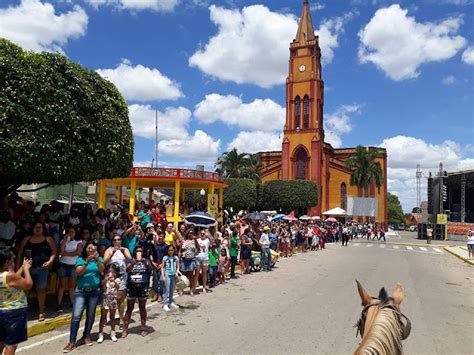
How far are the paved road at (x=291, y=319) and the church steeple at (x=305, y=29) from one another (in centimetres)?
4835

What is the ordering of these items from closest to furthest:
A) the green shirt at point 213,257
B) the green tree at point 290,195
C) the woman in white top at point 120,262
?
1. the woman in white top at point 120,262
2. the green shirt at point 213,257
3. the green tree at point 290,195

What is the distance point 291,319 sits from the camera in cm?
723

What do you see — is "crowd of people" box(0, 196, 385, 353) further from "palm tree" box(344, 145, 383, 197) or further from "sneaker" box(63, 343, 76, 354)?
"palm tree" box(344, 145, 383, 197)

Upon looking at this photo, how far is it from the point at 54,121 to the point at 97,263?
3224 mm

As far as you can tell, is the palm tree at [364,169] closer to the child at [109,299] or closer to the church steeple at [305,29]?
the church steeple at [305,29]

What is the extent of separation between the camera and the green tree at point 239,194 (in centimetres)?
4138

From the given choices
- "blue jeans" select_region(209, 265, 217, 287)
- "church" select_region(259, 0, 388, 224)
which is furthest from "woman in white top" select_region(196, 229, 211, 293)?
"church" select_region(259, 0, 388, 224)

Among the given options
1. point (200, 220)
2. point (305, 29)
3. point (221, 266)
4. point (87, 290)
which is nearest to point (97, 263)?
point (87, 290)

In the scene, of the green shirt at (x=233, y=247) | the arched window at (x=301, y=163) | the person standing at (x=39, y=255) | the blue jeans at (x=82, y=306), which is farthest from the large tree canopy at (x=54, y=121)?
the arched window at (x=301, y=163)

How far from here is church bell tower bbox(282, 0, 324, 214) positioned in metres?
51.0

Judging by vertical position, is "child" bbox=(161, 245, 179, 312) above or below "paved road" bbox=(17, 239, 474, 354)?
above

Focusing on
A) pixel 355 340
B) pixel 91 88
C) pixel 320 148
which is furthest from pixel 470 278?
pixel 320 148

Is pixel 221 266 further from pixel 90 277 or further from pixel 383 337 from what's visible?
pixel 383 337

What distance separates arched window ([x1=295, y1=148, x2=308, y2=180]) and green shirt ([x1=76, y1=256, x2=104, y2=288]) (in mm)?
46865
